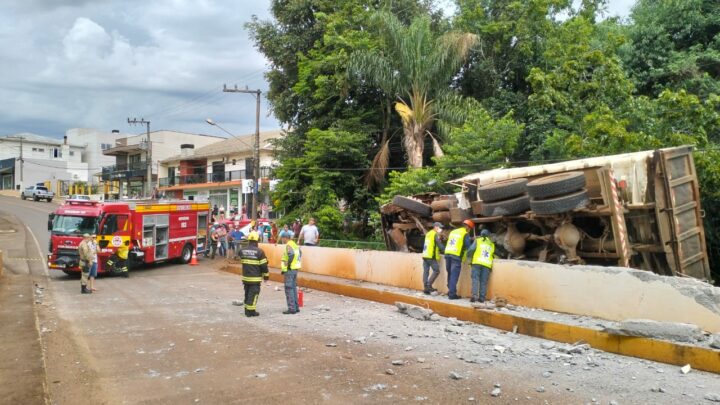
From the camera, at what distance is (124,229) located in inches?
732

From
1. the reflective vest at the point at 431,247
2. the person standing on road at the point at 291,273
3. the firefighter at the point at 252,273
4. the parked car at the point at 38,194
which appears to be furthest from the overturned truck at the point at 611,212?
the parked car at the point at 38,194

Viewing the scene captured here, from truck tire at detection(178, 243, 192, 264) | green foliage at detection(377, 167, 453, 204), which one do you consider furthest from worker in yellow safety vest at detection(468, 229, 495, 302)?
truck tire at detection(178, 243, 192, 264)

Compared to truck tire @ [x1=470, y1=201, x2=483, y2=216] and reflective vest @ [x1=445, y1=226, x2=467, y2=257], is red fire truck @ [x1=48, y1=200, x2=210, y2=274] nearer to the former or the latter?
truck tire @ [x1=470, y1=201, x2=483, y2=216]

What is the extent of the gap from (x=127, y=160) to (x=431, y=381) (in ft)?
219

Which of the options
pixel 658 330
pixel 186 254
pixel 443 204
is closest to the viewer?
pixel 658 330

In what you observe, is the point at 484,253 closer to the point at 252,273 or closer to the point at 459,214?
the point at 459,214

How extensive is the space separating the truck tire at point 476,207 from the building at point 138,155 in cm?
5400

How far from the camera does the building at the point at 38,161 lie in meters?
72.7

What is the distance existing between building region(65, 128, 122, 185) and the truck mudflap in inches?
3137

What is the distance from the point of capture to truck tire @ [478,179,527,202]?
10719 millimetres

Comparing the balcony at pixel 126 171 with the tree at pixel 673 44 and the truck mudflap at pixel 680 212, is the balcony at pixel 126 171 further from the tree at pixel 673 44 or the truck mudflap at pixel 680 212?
the truck mudflap at pixel 680 212

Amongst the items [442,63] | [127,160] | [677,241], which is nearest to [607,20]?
[442,63]

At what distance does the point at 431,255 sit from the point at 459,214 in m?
1.52

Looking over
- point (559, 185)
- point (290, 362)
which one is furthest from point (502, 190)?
point (290, 362)
